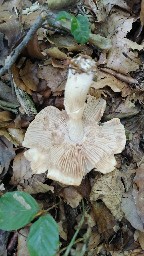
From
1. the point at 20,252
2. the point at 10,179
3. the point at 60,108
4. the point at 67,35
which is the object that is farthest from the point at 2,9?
the point at 20,252

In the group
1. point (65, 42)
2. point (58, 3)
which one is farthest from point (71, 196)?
point (58, 3)

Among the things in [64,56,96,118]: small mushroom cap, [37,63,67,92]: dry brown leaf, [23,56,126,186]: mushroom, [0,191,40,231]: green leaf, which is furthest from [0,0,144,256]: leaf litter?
Result: [64,56,96,118]: small mushroom cap

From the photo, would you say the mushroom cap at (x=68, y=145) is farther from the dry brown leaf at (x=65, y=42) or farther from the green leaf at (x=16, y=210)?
the dry brown leaf at (x=65, y=42)

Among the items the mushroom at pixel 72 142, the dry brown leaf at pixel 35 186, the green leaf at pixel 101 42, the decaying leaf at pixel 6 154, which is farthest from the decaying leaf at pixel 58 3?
the dry brown leaf at pixel 35 186

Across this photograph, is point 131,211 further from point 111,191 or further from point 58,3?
point 58,3

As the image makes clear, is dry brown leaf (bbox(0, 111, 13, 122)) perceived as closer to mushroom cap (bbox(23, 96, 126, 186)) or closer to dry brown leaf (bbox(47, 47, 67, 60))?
mushroom cap (bbox(23, 96, 126, 186))

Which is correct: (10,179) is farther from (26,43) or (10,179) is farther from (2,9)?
(2,9)
